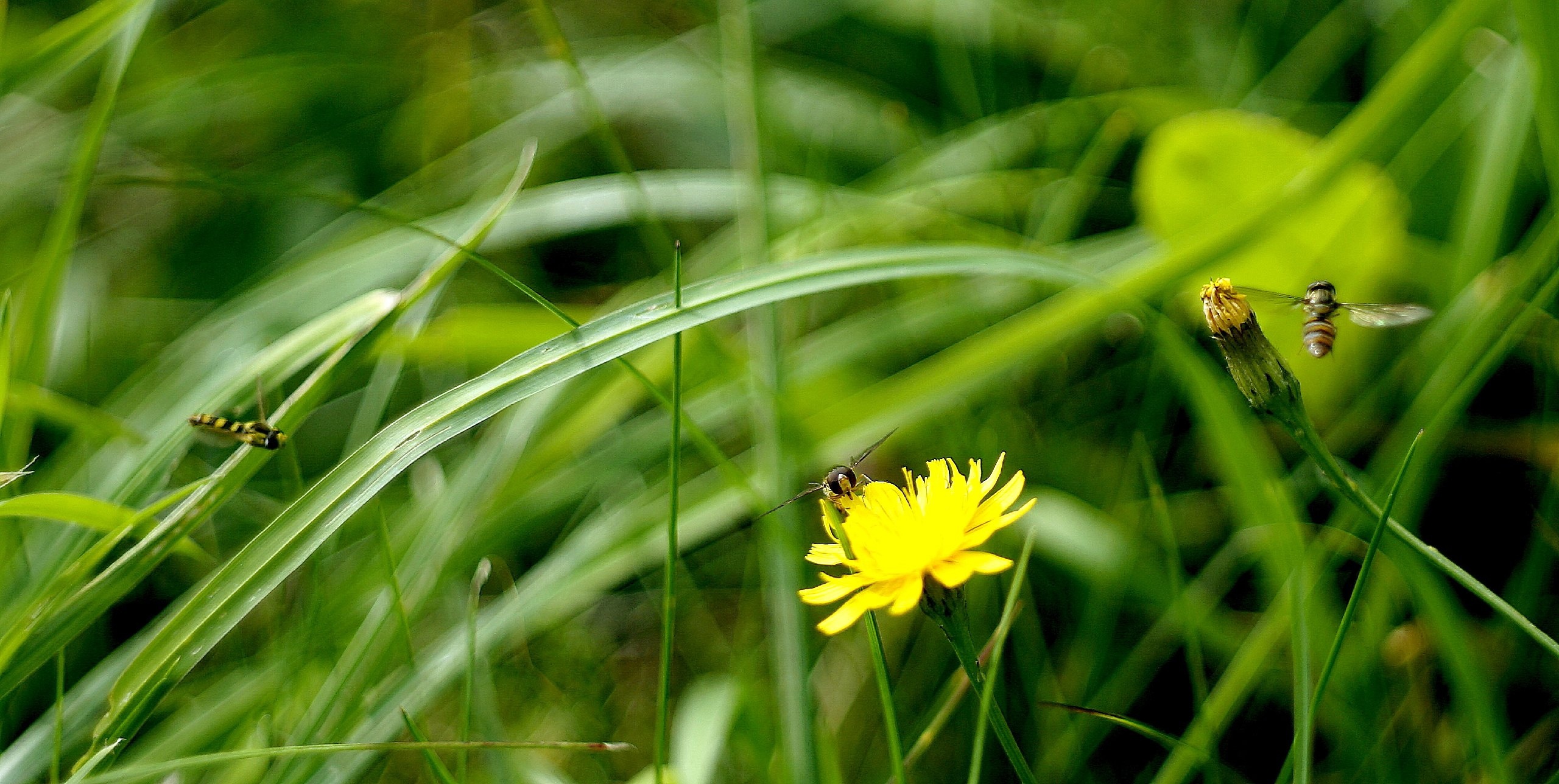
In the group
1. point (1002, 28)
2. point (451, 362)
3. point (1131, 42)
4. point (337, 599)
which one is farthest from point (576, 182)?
point (1131, 42)

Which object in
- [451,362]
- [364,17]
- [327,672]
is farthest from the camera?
[364,17]

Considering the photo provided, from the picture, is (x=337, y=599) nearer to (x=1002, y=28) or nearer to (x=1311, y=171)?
(x=1311, y=171)

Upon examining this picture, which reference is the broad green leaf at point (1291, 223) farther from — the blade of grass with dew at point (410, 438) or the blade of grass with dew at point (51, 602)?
the blade of grass with dew at point (51, 602)

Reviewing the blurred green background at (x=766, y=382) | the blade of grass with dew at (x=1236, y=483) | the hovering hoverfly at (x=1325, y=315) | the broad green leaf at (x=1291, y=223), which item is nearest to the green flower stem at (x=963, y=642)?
the blurred green background at (x=766, y=382)

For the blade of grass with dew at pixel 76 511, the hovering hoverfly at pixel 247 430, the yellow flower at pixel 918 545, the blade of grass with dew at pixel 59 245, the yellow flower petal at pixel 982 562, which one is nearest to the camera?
the yellow flower petal at pixel 982 562

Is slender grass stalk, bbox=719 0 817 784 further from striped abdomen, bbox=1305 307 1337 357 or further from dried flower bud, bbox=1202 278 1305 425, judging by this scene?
striped abdomen, bbox=1305 307 1337 357

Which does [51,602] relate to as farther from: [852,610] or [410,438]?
[852,610]

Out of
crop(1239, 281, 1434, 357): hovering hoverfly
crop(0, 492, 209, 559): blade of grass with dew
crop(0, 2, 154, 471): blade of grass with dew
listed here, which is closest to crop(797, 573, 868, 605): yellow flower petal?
crop(1239, 281, 1434, 357): hovering hoverfly
